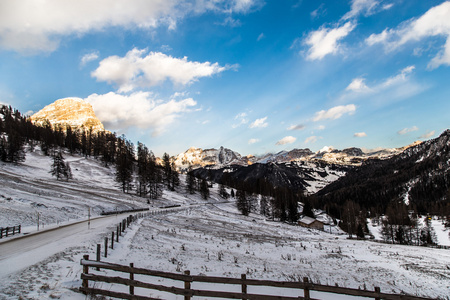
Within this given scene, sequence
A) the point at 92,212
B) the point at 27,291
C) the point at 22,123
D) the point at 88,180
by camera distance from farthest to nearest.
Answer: the point at 22,123 → the point at 88,180 → the point at 92,212 → the point at 27,291

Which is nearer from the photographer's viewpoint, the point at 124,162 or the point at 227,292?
the point at 227,292

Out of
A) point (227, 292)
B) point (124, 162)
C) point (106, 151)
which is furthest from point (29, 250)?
point (106, 151)

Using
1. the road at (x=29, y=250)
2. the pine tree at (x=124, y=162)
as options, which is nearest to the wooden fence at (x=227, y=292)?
the road at (x=29, y=250)

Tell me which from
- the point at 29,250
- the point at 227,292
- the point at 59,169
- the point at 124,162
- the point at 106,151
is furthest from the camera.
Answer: the point at 106,151

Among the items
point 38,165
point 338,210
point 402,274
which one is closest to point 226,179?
point 338,210

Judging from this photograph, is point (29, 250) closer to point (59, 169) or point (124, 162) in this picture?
point (59, 169)

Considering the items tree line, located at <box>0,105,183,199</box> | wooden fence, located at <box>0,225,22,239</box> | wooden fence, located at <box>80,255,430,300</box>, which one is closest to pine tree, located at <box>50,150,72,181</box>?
tree line, located at <box>0,105,183,199</box>

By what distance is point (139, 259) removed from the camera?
58.6 feet

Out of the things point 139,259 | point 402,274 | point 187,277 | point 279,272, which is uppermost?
point 187,277

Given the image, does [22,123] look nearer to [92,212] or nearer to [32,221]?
[92,212]

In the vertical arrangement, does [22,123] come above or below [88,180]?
above

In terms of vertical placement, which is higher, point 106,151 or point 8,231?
point 106,151

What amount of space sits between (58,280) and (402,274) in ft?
85.0

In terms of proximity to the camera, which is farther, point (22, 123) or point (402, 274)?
point (22, 123)
